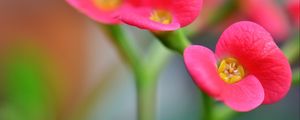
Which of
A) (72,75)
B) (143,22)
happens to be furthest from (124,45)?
(72,75)

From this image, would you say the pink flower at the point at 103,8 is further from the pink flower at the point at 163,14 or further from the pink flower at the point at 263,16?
the pink flower at the point at 263,16

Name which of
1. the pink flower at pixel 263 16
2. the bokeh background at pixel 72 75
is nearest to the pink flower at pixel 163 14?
the pink flower at pixel 263 16

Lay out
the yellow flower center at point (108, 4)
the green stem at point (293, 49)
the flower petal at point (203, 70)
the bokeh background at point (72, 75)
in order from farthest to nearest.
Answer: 1. the bokeh background at point (72, 75)
2. the green stem at point (293, 49)
3. the yellow flower center at point (108, 4)
4. the flower petal at point (203, 70)

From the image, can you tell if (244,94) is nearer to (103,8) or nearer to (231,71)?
(231,71)

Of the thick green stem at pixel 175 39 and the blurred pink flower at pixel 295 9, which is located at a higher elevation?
the blurred pink flower at pixel 295 9

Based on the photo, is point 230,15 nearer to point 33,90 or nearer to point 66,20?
point 33,90

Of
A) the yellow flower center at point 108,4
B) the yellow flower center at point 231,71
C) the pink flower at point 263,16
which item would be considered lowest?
the yellow flower center at point 231,71

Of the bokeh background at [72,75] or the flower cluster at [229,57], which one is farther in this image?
the bokeh background at [72,75]

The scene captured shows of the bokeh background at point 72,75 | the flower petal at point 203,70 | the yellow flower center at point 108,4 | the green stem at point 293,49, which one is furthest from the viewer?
the bokeh background at point 72,75

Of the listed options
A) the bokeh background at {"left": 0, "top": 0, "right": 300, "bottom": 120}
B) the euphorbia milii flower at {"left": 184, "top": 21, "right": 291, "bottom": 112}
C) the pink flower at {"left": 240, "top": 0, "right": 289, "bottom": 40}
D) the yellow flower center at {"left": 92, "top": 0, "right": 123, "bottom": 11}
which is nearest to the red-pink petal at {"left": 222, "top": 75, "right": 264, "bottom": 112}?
the euphorbia milii flower at {"left": 184, "top": 21, "right": 291, "bottom": 112}
